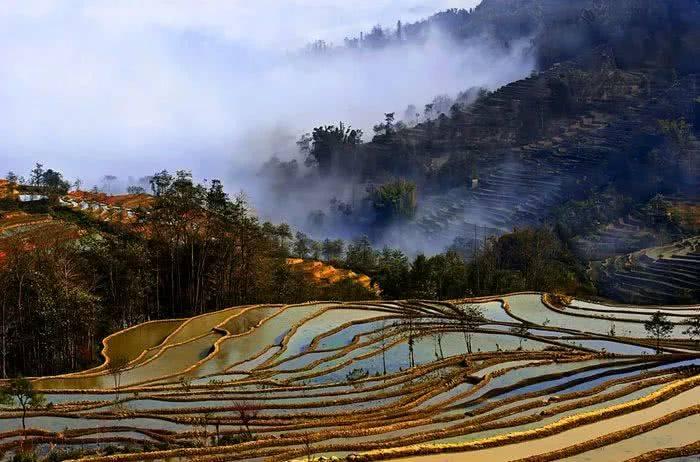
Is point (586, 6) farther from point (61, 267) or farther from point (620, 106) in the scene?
point (61, 267)

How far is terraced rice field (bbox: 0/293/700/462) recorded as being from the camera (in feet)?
45.9

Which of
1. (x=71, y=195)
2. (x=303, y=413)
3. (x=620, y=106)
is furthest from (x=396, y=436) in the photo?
(x=620, y=106)

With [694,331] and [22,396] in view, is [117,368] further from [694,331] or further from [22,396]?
[694,331]

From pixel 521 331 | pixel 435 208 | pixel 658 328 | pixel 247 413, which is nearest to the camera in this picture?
pixel 247 413

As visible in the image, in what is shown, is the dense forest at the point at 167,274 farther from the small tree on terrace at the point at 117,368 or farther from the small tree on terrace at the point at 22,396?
the small tree on terrace at the point at 22,396

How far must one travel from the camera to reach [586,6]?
174750mm

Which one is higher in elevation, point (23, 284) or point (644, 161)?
point (644, 161)

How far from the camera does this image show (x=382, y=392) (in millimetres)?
19531

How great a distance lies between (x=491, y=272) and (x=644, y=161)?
5269 cm

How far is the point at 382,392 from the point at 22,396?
9.85 metres

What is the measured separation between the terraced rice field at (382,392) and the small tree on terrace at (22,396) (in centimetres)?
39

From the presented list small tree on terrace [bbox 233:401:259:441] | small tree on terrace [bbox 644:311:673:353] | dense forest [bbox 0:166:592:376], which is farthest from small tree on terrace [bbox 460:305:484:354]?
small tree on terrace [bbox 233:401:259:441]

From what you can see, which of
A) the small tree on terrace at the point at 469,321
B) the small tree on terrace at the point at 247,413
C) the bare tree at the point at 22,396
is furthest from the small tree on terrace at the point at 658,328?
the bare tree at the point at 22,396

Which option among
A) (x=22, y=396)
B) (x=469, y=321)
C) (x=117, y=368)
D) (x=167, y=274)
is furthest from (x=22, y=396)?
(x=167, y=274)
